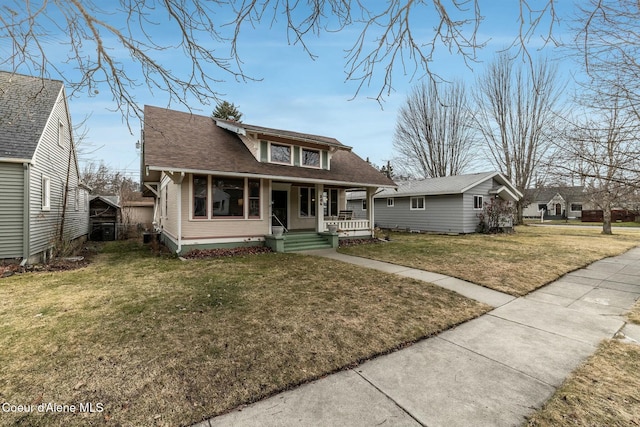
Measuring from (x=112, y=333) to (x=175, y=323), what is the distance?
71cm

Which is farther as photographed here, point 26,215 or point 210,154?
point 210,154

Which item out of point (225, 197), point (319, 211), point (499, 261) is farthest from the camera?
point (319, 211)

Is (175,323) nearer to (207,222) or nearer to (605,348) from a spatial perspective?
(605,348)

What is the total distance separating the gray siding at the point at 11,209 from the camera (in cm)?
772

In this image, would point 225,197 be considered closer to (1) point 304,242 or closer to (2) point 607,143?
(1) point 304,242

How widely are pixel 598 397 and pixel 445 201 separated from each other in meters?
16.5

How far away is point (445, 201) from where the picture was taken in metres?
17.9

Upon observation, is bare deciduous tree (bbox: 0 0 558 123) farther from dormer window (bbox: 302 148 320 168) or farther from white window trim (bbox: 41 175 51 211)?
dormer window (bbox: 302 148 320 168)

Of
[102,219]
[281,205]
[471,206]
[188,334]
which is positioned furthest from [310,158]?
[102,219]

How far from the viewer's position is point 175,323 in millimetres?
3896

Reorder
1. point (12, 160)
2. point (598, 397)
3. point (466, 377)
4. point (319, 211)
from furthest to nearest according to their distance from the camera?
point (319, 211) < point (12, 160) < point (466, 377) < point (598, 397)

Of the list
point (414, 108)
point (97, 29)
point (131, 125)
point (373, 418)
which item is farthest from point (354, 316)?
point (414, 108)

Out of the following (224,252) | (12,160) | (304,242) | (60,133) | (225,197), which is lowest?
(224,252)

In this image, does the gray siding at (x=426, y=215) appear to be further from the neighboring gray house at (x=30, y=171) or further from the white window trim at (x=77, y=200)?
the white window trim at (x=77, y=200)
